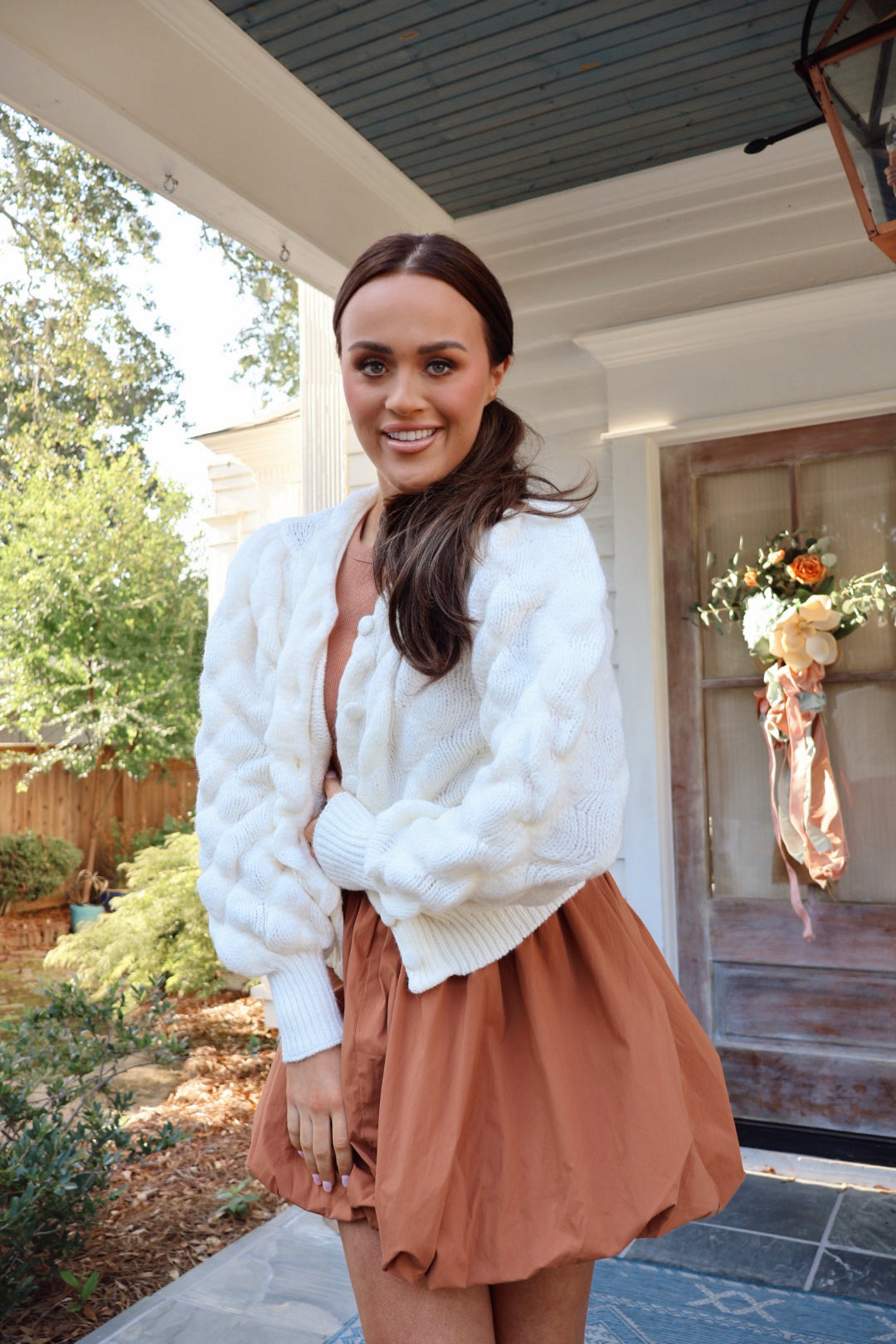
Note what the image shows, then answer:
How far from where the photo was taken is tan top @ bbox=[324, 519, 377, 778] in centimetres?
110

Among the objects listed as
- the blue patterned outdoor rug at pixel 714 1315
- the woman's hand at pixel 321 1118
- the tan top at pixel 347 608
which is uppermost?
the tan top at pixel 347 608

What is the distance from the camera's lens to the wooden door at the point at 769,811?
2.88 meters

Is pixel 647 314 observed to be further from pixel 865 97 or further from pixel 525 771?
pixel 525 771

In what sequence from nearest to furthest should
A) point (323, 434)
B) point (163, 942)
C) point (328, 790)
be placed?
point (328, 790) < point (323, 434) < point (163, 942)

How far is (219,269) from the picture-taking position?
33.7 ft

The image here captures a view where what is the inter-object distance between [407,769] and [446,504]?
0.26 meters

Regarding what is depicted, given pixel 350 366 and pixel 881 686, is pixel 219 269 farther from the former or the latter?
pixel 350 366

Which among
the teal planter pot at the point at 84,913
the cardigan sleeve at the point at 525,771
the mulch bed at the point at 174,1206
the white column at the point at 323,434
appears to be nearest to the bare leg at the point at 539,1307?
the cardigan sleeve at the point at 525,771

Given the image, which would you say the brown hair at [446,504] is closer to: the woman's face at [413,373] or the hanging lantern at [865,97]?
the woman's face at [413,373]

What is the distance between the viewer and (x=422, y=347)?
1032mm

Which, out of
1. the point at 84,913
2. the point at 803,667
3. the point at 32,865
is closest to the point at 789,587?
the point at 803,667

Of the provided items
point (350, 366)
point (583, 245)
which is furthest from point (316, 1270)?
point (583, 245)

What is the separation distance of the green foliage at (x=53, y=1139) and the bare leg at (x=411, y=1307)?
1557 millimetres

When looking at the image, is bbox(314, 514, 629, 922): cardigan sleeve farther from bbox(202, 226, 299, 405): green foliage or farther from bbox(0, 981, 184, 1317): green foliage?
bbox(202, 226, 299, 405): green foliage
